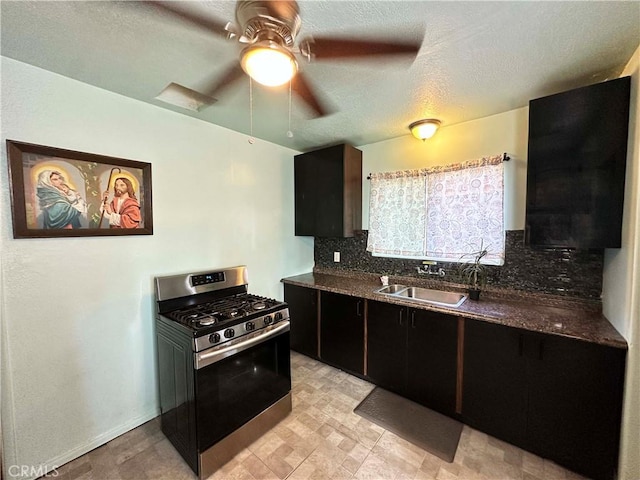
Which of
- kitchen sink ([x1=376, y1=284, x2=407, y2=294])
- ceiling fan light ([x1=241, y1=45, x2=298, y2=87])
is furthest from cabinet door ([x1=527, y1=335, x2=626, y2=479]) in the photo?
ceiling fan light ([x1=241, y1=45, x2=298, y2=87])

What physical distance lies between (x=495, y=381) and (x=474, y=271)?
2.81ft

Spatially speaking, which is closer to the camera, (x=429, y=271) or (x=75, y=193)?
(x=75, y=193)

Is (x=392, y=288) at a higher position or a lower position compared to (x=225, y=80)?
lower

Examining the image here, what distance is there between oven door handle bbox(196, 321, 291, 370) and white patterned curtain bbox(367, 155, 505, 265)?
149 centimetres

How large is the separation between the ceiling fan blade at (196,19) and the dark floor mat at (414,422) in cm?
260

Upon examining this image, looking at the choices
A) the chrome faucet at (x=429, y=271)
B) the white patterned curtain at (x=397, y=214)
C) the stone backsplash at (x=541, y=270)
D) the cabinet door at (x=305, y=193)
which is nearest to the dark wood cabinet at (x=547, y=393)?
the stone backsplash at (x=541, y=270)

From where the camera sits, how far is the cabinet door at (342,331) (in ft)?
8.11

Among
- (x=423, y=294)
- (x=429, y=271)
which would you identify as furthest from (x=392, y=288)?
(x=429, y=271)

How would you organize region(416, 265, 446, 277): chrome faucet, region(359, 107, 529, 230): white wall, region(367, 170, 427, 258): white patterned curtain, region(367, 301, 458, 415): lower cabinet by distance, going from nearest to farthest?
region(367, 301, 458, 415): lower cabinet
region(359, 107, 529, 230): white wall
region(416, 265, 446, 277): chrome faucet
region(367, 170, 427, 258): white patterned curtain

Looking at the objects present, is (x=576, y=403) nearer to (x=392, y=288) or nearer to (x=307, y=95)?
(x=392, y=288)

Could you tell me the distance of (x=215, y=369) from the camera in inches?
62.1

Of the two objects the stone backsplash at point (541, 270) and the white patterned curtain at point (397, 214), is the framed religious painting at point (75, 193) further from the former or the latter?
the stone backsplash at point (541, 270)

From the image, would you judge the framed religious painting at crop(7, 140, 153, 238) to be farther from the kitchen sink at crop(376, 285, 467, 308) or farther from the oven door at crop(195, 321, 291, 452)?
the kitchen sink at crop(376, 285, 467, 308)

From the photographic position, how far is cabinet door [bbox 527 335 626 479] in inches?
55.9
